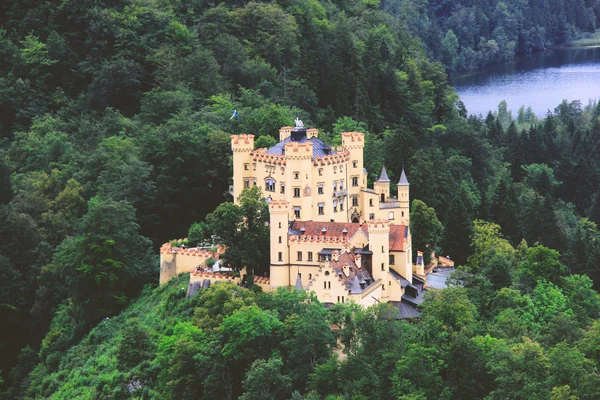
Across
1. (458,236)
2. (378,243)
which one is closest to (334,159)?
(378,243)

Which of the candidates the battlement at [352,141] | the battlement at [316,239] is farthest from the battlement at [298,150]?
the battlement at [316,239]

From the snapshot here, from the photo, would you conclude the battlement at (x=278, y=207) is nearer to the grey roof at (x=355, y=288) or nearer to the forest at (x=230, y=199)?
the forest at (x=230, y=199)

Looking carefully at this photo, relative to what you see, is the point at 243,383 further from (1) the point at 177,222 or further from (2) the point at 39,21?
(2) the point at 39,21

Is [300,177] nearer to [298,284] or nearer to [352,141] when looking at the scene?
[352,141]

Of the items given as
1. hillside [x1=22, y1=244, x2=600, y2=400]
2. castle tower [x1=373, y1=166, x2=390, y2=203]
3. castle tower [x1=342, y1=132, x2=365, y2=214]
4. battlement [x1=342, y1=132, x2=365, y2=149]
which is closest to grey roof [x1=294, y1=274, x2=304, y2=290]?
hillside [x1=22, y1=244, x2=600, y2=400]

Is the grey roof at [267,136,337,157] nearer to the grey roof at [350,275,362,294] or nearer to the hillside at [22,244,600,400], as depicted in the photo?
the hillside at [22,244,600,400]
